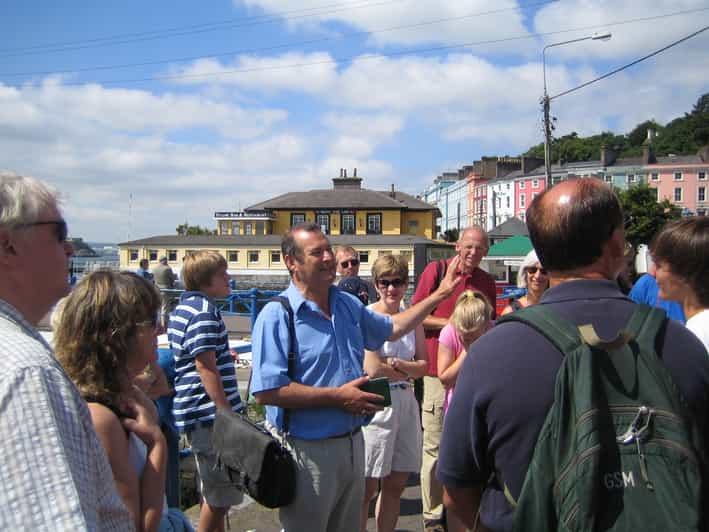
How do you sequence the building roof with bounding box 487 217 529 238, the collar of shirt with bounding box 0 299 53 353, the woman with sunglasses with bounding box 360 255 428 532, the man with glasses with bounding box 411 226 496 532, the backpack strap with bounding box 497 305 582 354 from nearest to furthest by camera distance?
the collar of shirt with bounding box 0 299 53 353, the backpack strap with bounding box 497 305 582 354, the woman with sunglasses with bounding box 360 255 428 532, the man with glasses with bounding box 411 226 496 532, the building roof with bounding box 487 217 529 238

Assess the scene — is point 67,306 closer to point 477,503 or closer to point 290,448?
point 290,448

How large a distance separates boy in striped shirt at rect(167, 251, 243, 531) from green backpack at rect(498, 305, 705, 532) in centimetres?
242

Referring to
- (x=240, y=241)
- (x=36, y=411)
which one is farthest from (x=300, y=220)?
(x=36, y=411)

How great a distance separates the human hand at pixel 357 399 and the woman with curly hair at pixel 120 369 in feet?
3.21

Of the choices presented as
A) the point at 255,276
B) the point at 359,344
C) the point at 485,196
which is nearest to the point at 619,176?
the point at 485,196

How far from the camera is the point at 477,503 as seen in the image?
5.99 feet


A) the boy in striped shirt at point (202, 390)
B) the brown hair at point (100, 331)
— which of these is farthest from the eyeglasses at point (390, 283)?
the brown hair at point (100, 331)

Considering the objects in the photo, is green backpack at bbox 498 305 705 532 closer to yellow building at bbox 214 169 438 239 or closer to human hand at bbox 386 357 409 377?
human hand at bbox 386 357 409 377

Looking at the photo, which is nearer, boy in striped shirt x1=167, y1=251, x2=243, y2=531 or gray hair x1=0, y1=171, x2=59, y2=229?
gray hair x1=0, y1=171, x2=59, y2=229

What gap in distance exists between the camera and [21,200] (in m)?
1.37

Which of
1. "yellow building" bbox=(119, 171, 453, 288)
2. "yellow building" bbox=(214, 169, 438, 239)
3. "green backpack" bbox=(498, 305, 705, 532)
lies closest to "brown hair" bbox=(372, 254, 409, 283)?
"green backpack" bbox=(498, 305, 705, 532)

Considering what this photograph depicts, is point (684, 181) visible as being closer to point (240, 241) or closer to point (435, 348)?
point (240, 241)

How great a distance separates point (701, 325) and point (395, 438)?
224 centimetres

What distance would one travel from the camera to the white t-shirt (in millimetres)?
2354
